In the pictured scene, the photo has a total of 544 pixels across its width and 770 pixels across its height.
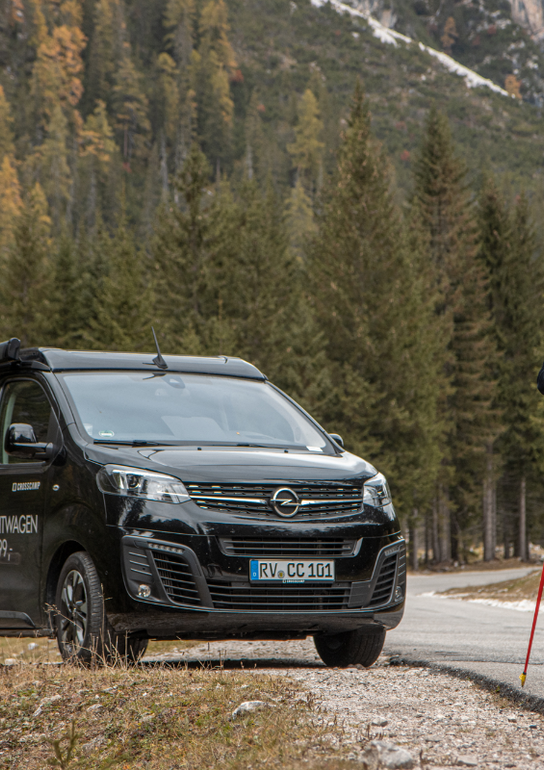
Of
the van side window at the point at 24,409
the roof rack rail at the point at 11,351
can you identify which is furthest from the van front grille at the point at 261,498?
the roof rack rail at the point at 11,351

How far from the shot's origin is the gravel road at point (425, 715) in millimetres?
4250

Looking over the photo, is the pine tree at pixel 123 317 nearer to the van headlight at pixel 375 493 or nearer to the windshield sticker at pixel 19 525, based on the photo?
the windshield sticker at pixel 19 525

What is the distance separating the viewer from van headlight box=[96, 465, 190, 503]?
241 inches

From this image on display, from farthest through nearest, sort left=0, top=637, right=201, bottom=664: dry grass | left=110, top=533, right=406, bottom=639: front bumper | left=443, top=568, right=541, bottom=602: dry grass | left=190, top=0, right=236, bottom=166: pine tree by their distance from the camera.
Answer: left=190, top=0, right=236, bottom=166: pine tree
left=443, top=568, right=541, bottom=602: dry grass
left=0, top=637, right=201, bottom=664: dry grass
left=110, top=533, right=406, bottom=639: front bumper

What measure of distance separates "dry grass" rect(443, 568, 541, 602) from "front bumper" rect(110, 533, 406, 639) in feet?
49.3

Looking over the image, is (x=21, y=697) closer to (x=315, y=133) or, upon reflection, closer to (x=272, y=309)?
(x=272, y=309)

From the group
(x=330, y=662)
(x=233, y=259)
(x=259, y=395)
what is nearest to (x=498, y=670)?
(x=330, y=662)

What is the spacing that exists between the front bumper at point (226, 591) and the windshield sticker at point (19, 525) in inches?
49.1

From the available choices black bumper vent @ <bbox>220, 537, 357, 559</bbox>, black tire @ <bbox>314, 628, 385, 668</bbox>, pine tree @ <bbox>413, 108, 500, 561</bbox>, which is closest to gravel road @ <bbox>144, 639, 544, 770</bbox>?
black tire @ <bbox>314, 628, 385, 668</bbox>

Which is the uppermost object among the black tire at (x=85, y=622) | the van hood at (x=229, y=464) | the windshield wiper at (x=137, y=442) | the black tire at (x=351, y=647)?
the windshield wiper at (x=137, y=442)

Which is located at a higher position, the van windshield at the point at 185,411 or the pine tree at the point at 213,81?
the pine tree at the point at 213,81

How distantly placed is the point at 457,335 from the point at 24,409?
137ft

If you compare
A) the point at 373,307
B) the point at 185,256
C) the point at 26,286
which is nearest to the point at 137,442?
the point at 373,307

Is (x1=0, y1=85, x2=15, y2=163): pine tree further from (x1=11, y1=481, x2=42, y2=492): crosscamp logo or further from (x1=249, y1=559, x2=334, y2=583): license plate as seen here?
(x1=249, y1=559, x2=334, y2=583): license plate
